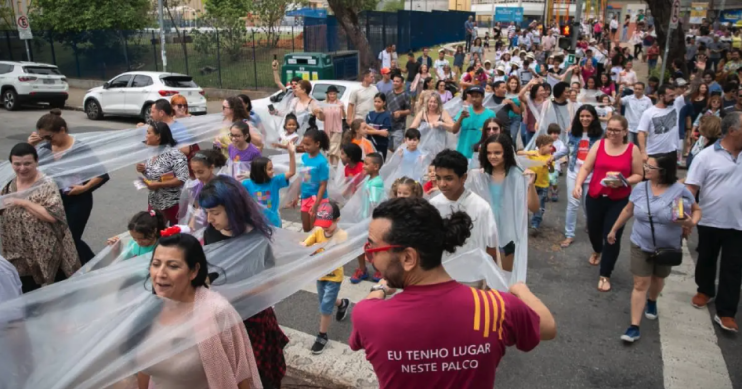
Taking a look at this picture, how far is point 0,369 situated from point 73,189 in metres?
2.60

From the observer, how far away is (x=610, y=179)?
5395 millimetres

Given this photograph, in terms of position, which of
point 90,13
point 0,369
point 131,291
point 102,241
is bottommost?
point 102,241

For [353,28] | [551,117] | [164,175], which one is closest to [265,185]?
[164,175]

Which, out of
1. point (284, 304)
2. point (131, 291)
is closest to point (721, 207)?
point (284, 304)

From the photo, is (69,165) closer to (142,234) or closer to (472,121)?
(142,234)

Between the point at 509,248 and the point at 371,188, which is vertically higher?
the point at 371,188

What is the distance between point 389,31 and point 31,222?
24.2 meters

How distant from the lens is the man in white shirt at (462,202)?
4.04m

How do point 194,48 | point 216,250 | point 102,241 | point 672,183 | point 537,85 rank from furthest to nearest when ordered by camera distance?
1. point 194,48
2. point 537,85
3. point 102,241
4. point 672,183
5. point 216,250

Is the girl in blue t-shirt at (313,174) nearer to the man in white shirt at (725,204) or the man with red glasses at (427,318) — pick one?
the man in white shirt at (725,204)

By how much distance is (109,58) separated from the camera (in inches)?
965

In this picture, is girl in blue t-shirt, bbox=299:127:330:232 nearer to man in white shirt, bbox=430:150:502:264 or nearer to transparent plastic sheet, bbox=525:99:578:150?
man in white shirt, bbox=430:150:502:264

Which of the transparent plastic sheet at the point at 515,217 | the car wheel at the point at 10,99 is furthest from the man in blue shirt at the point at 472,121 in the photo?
the car wheel at the point at 10,99

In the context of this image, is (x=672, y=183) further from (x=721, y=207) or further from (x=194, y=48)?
(x=194, y=48)
